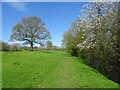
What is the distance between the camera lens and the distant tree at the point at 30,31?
54.0m

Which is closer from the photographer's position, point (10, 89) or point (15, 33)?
point (10, 89)

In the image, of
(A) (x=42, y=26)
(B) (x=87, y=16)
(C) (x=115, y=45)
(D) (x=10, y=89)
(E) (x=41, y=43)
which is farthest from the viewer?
(E) (x=41, y=43)

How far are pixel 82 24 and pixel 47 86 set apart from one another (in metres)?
14.3

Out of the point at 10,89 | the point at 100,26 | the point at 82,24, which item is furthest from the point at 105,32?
the point at 10,89

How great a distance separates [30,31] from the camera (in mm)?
56188

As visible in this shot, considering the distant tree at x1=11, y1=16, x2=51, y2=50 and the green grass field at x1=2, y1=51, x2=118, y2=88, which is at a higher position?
the distant tree at x1=11, y1=16, x2=51, y2=50

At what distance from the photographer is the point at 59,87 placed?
13117 mm

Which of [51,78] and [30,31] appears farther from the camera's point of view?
[30,31]

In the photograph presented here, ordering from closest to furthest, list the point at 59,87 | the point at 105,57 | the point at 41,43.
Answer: the point at 59,87 → the point at 105,57 → the point at 41,43

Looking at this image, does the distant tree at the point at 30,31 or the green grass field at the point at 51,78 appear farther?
the distant tree at the point at 30,31

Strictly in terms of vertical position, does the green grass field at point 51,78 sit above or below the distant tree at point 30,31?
below

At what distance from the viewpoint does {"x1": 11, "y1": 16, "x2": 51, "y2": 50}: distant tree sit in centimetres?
5403

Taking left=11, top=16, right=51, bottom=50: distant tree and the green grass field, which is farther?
left=11, top=16, right=51, bottom=50: distant tree

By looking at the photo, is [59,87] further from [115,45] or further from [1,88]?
[115,45]
